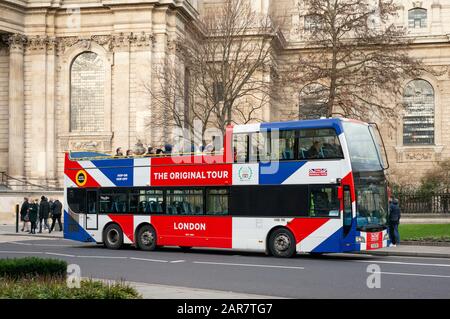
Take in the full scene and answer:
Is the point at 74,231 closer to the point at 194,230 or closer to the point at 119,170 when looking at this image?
the point at 119,170

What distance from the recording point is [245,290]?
14977mm

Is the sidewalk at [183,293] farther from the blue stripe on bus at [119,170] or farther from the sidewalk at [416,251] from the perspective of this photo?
the blue stripe on bus at [119,170]

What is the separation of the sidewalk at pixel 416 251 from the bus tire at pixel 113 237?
8.45 metres

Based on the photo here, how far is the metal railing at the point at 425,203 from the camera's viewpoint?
1506 inches

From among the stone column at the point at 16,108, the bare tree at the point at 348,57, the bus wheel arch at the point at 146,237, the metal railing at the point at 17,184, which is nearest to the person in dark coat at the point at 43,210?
the metal railing at the point at 17,184

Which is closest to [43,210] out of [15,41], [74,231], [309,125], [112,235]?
[74,231]

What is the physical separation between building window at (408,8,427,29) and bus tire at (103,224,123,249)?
4005cm

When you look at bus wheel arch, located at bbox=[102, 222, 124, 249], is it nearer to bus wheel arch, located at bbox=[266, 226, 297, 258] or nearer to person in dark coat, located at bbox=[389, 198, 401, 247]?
bus wheel arch, located at bbox=[266, 226, 297, 258]

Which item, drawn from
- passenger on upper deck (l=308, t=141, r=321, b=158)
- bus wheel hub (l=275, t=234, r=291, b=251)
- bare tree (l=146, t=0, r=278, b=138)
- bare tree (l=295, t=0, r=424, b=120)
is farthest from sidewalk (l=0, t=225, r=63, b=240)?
passenger on upper deck (l=308, t=141, r=321, b=158)

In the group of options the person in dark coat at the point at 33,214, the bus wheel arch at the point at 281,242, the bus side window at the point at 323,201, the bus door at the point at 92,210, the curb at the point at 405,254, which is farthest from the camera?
the person in dark coat at the point at 33,214

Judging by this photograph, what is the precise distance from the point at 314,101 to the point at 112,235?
55.5 ft

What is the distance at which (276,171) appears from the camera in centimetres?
2305
